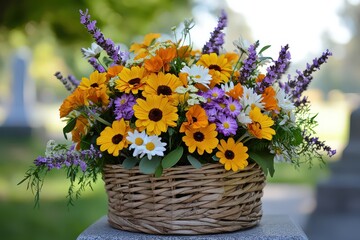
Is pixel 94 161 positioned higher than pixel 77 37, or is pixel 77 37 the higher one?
pixel 77 37

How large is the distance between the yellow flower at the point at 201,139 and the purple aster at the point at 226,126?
0.9 inches

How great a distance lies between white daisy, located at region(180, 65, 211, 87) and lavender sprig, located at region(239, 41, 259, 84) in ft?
0.43

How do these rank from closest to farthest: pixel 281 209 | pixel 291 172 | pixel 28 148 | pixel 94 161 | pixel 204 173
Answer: pixel 204 173 < pixel 94 161 < pixel 281 209 < pixel 291 172 < pixel 28 148

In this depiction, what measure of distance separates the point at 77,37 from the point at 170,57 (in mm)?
8312

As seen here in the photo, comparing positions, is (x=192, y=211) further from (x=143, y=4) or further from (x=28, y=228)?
(x=143, y=4)

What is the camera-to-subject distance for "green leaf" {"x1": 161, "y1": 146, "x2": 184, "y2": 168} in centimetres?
175

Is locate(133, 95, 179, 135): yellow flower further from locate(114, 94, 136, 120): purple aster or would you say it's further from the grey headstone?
the grey headstone

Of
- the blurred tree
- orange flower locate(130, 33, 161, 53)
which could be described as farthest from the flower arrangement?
the blurred tree

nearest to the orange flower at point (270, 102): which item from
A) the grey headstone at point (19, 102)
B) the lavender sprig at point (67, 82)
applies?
the lavender sprig at point (67, 82)

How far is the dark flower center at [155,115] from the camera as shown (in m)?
1.78

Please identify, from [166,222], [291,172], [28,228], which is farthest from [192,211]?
[291,172]

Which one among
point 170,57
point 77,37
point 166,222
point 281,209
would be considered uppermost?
point 77,37

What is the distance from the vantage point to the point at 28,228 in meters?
7.05

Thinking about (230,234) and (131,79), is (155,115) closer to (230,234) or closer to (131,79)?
(131,79)
